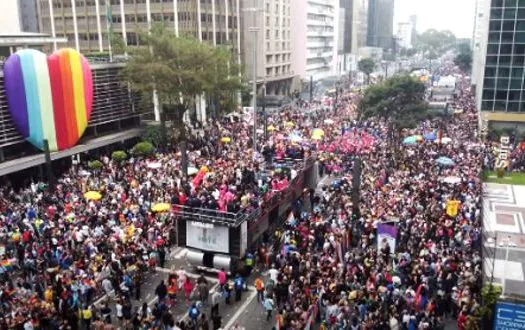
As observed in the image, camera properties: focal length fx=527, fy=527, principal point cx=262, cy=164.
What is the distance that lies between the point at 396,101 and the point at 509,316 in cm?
3720

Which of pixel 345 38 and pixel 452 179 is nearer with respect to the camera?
pixel 452 179

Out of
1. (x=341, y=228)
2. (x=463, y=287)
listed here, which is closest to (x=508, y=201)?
(x=341, y=228)

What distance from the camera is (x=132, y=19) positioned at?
59.7 m

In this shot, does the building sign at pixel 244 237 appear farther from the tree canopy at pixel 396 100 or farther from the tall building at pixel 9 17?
the tall building at pixel 9 17

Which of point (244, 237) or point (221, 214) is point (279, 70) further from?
point (221, 214)

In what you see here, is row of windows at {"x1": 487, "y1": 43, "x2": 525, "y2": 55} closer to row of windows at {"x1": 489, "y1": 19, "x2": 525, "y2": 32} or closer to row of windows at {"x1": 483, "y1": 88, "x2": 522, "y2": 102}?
row of windows at {"x1": 489, "y1": 19, "x2": 525, "y2": 32}

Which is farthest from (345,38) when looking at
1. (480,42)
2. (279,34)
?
(480,42)

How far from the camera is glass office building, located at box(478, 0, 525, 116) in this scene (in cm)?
4903

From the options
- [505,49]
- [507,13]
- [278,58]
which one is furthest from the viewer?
[278,58]

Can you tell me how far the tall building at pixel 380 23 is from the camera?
17750 cm

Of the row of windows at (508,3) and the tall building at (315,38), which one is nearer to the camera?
the row of windows at (508,3)

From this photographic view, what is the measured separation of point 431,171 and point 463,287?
50.0 feet

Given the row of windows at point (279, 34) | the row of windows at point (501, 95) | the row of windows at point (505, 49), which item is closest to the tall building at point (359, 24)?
the row of windows at point (279, 34)

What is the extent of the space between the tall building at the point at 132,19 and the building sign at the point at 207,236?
40.4 metres
